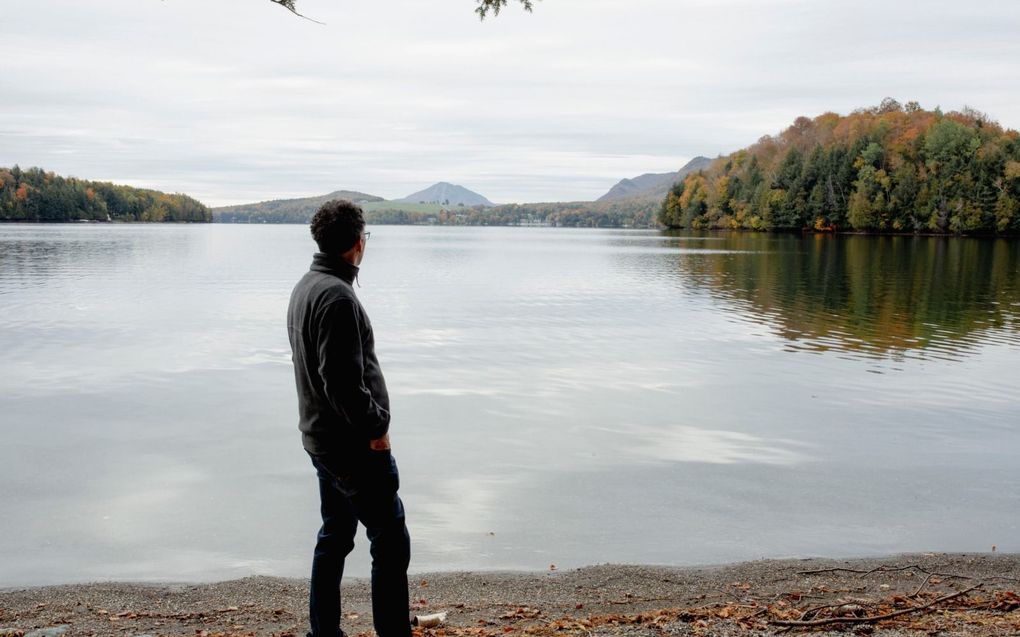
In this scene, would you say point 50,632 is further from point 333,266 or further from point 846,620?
point 846,620

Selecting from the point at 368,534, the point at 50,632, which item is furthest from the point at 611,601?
the point at 50,632

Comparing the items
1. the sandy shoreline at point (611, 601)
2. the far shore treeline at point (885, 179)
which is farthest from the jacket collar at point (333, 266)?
the far shore treeline at point (885, 179)

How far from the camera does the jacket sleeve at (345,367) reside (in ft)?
14.9

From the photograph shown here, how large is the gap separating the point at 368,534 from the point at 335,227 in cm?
180

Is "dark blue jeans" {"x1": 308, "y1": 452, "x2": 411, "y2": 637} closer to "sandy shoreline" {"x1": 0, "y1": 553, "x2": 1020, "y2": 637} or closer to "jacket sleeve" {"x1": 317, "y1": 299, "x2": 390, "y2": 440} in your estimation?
"jacket sleeve" {"x1": 317, "y1": 299, "x2": 390, "y2": 440}

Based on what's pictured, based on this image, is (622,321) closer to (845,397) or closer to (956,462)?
(845,397)

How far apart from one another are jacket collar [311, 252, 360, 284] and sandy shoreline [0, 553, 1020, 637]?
2.49 meters

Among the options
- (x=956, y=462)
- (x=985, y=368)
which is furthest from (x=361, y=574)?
(x=985, y=368)

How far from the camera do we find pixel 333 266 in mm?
4793

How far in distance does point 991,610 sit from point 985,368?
14682 millimetres

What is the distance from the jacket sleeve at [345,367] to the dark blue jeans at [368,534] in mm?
271

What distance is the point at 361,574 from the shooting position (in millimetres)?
8047

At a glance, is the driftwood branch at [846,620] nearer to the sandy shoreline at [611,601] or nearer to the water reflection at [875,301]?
the sandy shoreline at [611,601]

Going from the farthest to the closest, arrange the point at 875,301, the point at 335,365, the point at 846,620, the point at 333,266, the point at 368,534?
1. the point at 875,301
2. the point at 846,620
3. the point at 368,534
4. the point at 333,266
5. the point at 335,365
